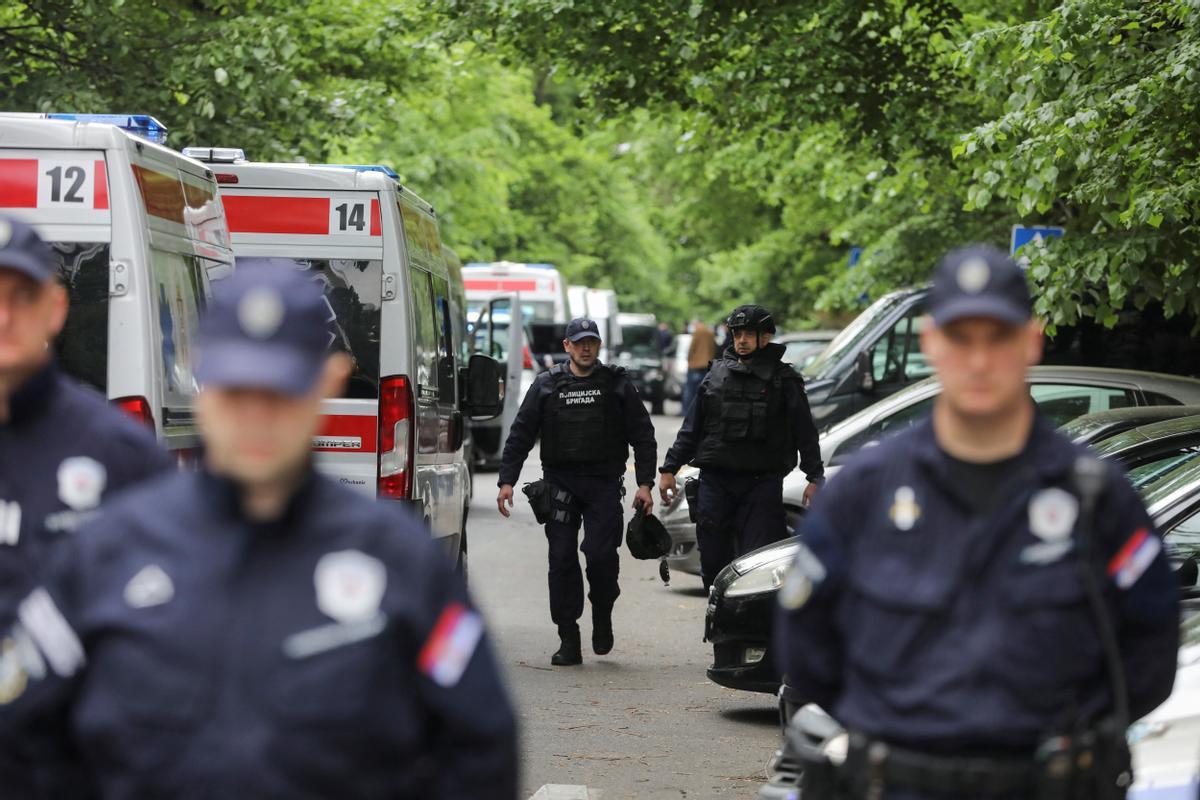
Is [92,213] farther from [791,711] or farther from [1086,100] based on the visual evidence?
[1086,100]

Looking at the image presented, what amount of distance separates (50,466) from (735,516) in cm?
716

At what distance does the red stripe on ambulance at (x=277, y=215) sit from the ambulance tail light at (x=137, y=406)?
161 inches

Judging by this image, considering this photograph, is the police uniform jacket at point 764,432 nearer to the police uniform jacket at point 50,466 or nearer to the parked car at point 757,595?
the parked car at point 757,595

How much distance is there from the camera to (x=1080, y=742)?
3.30 meters

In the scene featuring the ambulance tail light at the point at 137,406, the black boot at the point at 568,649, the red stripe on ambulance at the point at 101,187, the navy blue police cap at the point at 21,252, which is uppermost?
the red stripe on ambulance at the point at 101,187

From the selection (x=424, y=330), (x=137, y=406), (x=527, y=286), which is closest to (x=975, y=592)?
(x=137, y=406)

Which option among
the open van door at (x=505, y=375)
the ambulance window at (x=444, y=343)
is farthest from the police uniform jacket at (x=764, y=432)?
the open van door at (x=505, y=375)

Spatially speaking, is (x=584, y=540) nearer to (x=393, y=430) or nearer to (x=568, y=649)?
(x=568, y=649)

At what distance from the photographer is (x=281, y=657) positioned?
2.71 metres

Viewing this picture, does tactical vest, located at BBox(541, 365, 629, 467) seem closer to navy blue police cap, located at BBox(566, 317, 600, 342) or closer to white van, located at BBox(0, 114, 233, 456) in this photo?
navy blue police cap, located at BBox(566, 317, 600, 342)

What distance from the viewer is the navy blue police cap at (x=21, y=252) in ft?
11.4

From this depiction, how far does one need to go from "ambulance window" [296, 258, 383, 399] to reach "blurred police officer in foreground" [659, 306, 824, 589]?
5.40ft

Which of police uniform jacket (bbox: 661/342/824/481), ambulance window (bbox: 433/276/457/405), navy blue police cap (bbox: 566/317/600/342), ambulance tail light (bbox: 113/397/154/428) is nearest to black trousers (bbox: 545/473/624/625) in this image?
police uniform jacket (bbox: 661/342/824/481)

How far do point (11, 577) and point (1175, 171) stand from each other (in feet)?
28.7
